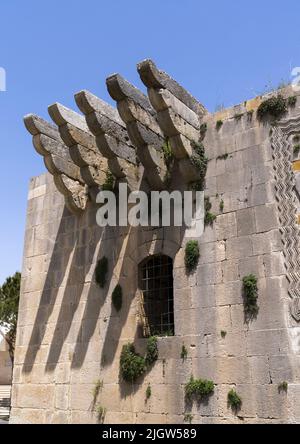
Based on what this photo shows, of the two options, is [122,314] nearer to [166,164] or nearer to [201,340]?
[201,340]

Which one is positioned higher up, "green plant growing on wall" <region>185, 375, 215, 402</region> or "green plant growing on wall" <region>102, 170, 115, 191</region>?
"green plant growing on wall" <region>102, 170, 115, 191</region>

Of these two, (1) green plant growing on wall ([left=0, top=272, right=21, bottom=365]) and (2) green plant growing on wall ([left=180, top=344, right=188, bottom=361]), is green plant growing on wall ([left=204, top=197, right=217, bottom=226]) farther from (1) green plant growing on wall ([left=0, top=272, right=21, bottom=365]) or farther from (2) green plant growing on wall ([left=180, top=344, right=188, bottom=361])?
(1) green plant growing on wall ([left=0, top=272, right=21, bottom=365])

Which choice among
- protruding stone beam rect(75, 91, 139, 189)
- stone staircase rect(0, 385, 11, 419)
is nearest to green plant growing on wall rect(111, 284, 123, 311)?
protruding stone beam rect(75, 91, 139, 189)

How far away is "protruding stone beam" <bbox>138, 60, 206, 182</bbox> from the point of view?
8.28 metres

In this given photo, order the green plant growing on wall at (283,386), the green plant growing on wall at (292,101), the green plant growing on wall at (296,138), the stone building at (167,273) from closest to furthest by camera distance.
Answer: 1. the green plant growing on wall at (283,386)
2. the stone building at (167,273)
3. the green plant growing on wall at (296,138)
4. the green plant growing on wall at (292,101)

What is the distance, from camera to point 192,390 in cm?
772

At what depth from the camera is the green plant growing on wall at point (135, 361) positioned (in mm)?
8391

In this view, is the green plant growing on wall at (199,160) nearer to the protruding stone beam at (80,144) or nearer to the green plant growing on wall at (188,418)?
the protruding stone beam at (80,144)

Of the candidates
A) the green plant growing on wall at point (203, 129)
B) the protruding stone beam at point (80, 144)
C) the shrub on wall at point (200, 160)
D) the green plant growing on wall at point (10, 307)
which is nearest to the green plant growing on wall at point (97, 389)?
the protruding stone beam at point (80, 144)

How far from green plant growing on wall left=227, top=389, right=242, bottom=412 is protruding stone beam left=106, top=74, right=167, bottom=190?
3998 mm

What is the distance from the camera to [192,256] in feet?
27.7

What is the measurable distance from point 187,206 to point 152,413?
148 inches

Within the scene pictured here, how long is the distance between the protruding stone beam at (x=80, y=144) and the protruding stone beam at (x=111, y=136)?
0.70 meters
